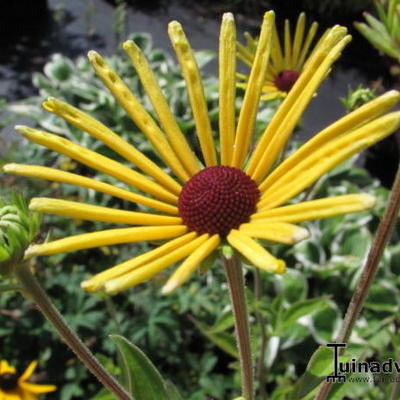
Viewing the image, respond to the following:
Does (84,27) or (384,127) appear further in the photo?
(84,27)

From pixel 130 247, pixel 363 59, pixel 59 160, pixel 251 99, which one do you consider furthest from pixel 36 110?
pixel 251 99

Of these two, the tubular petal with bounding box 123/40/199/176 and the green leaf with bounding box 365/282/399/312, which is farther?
the green leaf with bounding box 365/282/399/312

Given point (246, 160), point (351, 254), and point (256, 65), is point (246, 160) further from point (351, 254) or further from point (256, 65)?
point (351, 254)

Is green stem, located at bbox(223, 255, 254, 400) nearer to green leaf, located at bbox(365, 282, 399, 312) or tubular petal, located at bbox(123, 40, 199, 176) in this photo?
tubular petal, located at bbox(123, 40, 199, 176)

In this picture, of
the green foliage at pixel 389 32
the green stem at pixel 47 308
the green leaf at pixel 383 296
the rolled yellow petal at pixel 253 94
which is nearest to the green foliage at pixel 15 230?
the green stem at pixel 47 308

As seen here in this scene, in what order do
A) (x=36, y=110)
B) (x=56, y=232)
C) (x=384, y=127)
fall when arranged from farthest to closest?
(x=36, y=110) → (x=56, y=232) → (x=384, y=127)

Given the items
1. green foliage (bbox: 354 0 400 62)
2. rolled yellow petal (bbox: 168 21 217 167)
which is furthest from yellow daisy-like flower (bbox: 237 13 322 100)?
rolled yellow petal (bbox: 168 21 217 167)

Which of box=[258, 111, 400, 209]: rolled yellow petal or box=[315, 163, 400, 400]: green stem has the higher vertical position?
box=[258, 111, 400, 209]: rolled yellow petal
